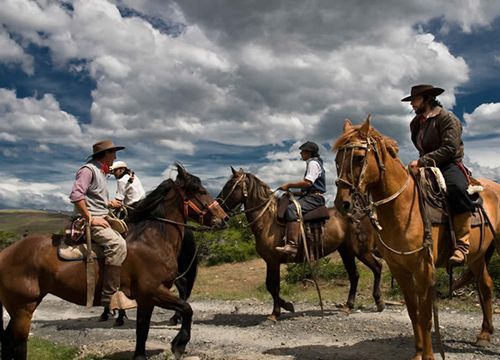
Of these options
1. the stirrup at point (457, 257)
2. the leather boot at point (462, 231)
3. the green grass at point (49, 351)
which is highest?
the leather boot at point (462, 231)

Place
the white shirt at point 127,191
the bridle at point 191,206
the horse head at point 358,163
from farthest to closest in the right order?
the white shirt at point 127,191, the bridle at point 191,206, the horse head at point 358,163

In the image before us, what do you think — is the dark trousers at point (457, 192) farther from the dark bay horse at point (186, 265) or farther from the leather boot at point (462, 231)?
the dark bay horse at point (186, 265)

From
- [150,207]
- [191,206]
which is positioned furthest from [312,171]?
[150,207]

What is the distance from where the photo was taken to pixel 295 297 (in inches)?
512

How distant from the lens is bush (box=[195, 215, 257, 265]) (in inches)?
826

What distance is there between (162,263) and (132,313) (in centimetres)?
550

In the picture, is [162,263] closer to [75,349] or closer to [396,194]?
[75,349]

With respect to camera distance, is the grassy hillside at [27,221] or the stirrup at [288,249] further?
the grassy hillside at [27,221]

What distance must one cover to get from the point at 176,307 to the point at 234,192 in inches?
151

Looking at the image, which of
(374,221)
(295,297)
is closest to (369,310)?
(295,297)

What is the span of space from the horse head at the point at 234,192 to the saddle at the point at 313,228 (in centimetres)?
84

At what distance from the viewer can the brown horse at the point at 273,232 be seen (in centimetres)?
962

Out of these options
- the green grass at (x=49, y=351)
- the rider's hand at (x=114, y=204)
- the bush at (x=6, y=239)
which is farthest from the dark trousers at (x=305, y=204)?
the bush at (x=6, y=239)

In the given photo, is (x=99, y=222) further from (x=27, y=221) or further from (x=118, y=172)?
(x=27, y=221)
